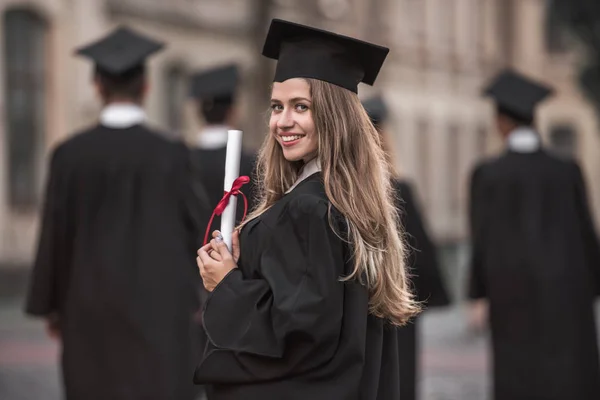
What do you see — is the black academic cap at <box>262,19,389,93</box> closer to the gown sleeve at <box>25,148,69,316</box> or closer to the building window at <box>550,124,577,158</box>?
the gown sleeve at <box>25,148,69,316</box>

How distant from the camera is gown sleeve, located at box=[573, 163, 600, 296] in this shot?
24.6ft

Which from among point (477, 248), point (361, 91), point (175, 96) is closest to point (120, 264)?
point (477, 248)

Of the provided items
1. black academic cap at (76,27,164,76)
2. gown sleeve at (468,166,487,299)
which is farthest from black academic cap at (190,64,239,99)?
gown sleeve at (468,166,487,299)

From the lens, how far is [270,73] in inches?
1063

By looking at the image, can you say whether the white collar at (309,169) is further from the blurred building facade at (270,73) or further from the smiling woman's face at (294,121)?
the blurred building facade at (270,73)

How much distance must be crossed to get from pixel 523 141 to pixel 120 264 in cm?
263

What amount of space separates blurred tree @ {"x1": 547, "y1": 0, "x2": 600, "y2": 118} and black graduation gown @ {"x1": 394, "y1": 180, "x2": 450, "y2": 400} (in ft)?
7.72

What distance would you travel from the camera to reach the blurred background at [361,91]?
1464cm

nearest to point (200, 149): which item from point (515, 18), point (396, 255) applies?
point (396, 255)

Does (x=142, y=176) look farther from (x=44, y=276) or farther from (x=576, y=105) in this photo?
(x=576, y=105)

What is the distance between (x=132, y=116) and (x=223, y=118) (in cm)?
179

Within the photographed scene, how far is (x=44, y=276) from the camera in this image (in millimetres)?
6074

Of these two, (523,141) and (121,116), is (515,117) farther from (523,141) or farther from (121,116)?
(121,116)

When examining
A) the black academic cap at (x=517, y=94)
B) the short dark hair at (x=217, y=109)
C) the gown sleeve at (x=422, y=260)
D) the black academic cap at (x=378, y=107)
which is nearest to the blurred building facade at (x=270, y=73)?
the black academic cap at (x=517, y=94)
